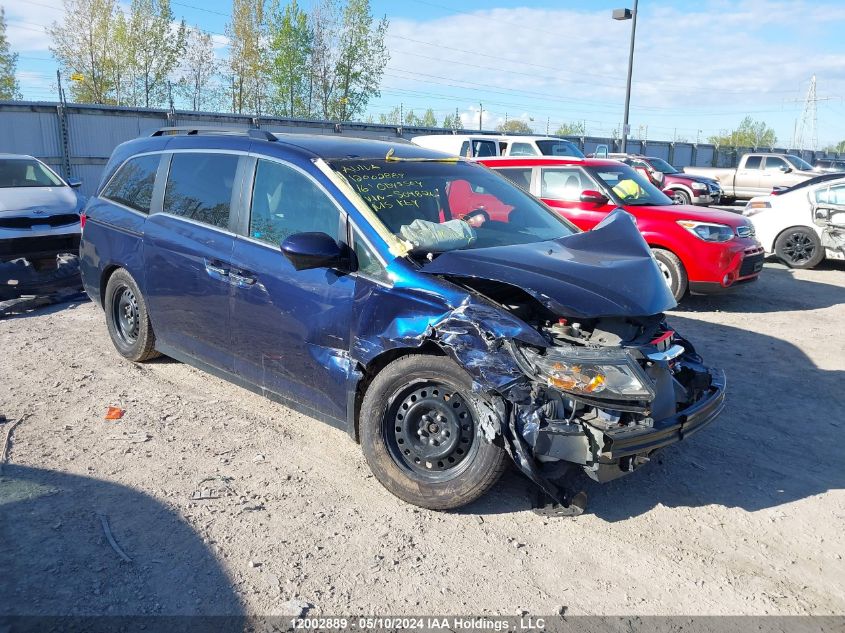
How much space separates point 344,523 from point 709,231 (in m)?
6.44

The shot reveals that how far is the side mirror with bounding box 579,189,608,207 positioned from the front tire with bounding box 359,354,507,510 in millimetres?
5481

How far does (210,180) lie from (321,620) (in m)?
3.21

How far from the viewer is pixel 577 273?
12.2 ft

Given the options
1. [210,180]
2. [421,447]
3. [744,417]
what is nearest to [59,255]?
[210,180]

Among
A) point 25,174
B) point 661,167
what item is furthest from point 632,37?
point 25,174

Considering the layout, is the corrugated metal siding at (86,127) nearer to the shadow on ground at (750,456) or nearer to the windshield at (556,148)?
the windshield at (556,148)

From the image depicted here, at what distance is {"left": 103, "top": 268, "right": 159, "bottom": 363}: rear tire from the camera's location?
5.46m

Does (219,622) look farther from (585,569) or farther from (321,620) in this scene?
(585,569)

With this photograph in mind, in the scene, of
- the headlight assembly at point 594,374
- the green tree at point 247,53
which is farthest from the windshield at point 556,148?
the green tree at point 247,53

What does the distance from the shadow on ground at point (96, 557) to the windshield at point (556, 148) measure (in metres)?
16.3

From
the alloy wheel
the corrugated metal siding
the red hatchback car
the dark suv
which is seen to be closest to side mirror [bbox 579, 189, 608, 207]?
the red hatchback car

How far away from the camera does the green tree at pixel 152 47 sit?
114ft

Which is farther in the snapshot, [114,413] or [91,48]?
[91,48]

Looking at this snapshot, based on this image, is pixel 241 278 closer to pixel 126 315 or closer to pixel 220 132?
pixel 220 132
